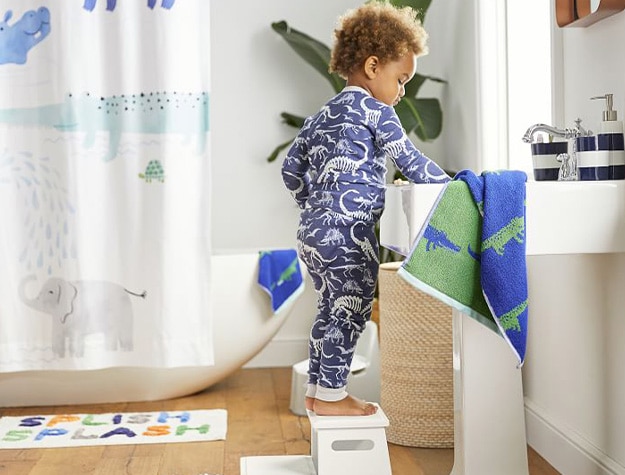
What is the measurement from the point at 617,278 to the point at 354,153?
0.67 metres

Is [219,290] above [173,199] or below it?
below

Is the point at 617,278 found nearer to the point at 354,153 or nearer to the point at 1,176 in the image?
the point at 354,153

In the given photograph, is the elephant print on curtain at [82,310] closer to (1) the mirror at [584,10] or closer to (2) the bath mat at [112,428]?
(2) the bath mat at [112,428]

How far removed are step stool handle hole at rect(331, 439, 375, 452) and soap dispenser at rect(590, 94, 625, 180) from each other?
2.83ft

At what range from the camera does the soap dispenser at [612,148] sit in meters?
2.15

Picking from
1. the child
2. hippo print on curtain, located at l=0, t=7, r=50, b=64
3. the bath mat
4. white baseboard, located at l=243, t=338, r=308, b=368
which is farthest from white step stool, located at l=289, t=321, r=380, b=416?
hippo print on curtain, located at l=0, t=7, r=50, b=64

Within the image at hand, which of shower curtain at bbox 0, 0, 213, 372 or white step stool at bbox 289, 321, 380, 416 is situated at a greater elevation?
shower curtain at bbox 0, 0, 213, 372

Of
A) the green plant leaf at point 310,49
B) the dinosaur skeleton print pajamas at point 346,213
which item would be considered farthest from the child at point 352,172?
the green plant leaf at point 310,49

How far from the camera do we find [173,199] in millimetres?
3229

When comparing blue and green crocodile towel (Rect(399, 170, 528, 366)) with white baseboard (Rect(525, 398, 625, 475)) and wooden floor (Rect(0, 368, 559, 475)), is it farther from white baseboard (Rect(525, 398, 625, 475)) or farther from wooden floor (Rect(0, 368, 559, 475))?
wooden floor (Rect(0, 368, 559, 475))

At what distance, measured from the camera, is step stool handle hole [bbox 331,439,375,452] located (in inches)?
94.7

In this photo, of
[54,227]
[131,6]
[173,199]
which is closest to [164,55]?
[131,6]

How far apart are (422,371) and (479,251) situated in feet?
2.96

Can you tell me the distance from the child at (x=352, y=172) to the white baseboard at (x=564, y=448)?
20.6 inches
